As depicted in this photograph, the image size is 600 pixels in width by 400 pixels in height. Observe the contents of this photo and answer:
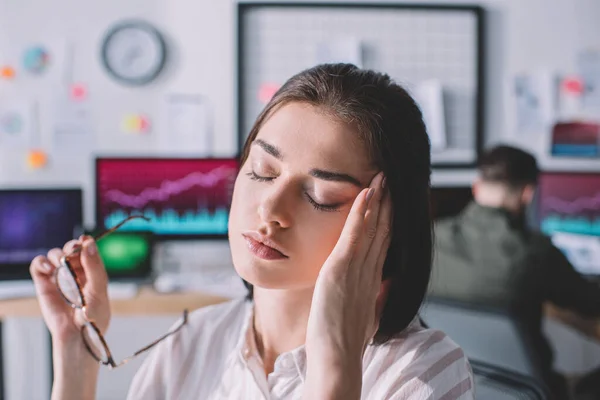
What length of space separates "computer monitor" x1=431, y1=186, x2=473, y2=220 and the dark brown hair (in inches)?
58.7

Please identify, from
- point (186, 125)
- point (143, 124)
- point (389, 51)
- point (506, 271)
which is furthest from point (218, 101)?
point (506, 271)

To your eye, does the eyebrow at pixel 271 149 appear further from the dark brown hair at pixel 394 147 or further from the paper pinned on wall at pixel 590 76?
the paper pinned on wall at pixel 590 76

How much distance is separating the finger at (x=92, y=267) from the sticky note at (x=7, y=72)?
1.97 metres

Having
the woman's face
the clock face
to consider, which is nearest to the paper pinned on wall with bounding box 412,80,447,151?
the clock face

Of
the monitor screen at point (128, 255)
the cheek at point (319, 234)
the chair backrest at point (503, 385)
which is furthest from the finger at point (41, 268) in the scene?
the monitor screen at point (128, 255)

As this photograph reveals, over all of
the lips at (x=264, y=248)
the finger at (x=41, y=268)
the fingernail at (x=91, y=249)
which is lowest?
the finger at (x=41, y=268)

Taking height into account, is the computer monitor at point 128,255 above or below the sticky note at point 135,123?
below

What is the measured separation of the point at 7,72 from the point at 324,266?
232cm

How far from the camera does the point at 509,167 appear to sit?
1.95 meters

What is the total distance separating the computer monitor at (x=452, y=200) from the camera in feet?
7.44

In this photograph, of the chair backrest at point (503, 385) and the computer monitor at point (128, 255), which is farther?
the computer monitor at point (128, 255)

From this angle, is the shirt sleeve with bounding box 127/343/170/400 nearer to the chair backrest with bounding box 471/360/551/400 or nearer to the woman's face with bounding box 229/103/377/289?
the woman's face with bounding box 229/103/377/289

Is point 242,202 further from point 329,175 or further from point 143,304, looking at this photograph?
point 143,304

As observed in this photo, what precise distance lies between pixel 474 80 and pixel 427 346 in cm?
216
